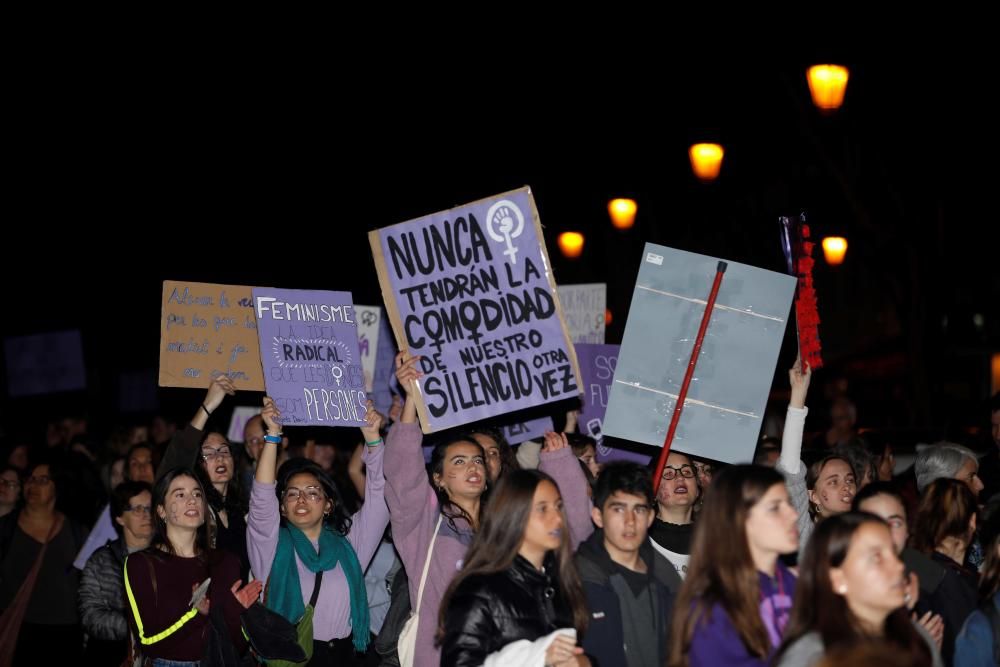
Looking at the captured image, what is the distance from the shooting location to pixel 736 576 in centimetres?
480

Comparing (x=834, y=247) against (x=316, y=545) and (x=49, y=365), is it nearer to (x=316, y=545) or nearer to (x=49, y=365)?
(x=49, y=365)

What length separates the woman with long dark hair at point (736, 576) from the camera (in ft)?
15.5

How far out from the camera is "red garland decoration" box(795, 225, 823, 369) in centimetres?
729

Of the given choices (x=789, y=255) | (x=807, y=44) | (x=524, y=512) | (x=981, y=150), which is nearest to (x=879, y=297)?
(x=981, y=150)

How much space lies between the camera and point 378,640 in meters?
7.03

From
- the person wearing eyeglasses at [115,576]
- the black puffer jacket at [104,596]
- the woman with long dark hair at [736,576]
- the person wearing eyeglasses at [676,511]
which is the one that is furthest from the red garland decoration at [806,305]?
the black puffer jacket at [104,596]

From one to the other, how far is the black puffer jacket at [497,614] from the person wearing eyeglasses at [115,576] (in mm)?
2735

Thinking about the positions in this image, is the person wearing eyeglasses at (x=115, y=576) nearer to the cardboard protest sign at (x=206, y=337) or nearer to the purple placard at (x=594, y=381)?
the cardboard protest sign at (x=206, y=337)

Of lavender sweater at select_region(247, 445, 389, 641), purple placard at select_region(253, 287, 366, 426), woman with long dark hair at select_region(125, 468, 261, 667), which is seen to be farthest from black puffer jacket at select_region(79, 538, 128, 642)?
purple placard at select_region(253, 287, 366, 426)

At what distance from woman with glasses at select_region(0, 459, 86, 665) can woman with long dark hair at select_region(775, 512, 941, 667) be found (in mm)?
7003

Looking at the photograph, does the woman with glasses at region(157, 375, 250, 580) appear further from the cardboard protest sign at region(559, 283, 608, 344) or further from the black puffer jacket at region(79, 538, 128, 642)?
the cardboard protest sign at region(559, 283, 608, 344)

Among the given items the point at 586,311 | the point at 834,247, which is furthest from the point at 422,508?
the point at 834,247

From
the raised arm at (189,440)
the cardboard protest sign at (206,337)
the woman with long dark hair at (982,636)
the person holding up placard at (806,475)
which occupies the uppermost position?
the cardboard protest sign at (206,337)

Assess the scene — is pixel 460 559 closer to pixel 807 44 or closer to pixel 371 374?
pixel 371 374
